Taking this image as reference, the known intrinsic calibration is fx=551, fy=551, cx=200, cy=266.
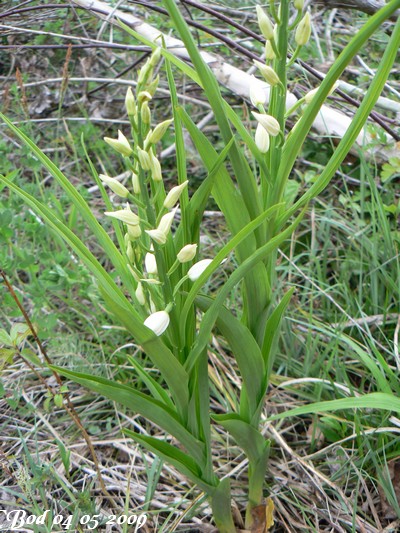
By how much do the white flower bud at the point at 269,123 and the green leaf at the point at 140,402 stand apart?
492 millimetres

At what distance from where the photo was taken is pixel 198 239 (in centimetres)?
97

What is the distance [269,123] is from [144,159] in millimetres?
216

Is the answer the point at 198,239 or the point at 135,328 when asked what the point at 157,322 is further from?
the point at 198,239

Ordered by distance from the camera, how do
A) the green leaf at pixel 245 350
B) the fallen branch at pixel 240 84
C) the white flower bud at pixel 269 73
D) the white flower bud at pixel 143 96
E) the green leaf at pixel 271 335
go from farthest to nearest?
the fallen branch at pixel 240 84
the green leaf at pixel 271 335
the green leaf at pixel 245 350
the white flower bud at pixel 269 73
the white flower bud at pixel 143 96

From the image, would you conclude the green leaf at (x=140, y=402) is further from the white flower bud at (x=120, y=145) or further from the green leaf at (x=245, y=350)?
the white flower bud at (x=120, y=145)

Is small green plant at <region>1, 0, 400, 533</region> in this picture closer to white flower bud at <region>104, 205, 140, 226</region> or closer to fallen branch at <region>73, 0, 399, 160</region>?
white flower bud at <region>104, 205, 140, 226</region>

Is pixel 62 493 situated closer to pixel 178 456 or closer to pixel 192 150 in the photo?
pixel 178 456

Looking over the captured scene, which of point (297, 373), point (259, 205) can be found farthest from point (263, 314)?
point (297, 373)

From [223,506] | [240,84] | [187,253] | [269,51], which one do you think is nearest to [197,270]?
[187,253]

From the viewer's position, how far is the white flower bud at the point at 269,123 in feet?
2.84

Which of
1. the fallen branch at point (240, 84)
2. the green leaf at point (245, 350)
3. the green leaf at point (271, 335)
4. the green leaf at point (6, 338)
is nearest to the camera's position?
the green leaf at point (245, 350)

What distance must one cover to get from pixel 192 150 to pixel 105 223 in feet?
1.77

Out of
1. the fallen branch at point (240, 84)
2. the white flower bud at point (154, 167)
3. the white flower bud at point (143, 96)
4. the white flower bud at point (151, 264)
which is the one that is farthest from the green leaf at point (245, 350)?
the fallen branch at point (240, 84)

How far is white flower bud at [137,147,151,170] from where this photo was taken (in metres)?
0.79
